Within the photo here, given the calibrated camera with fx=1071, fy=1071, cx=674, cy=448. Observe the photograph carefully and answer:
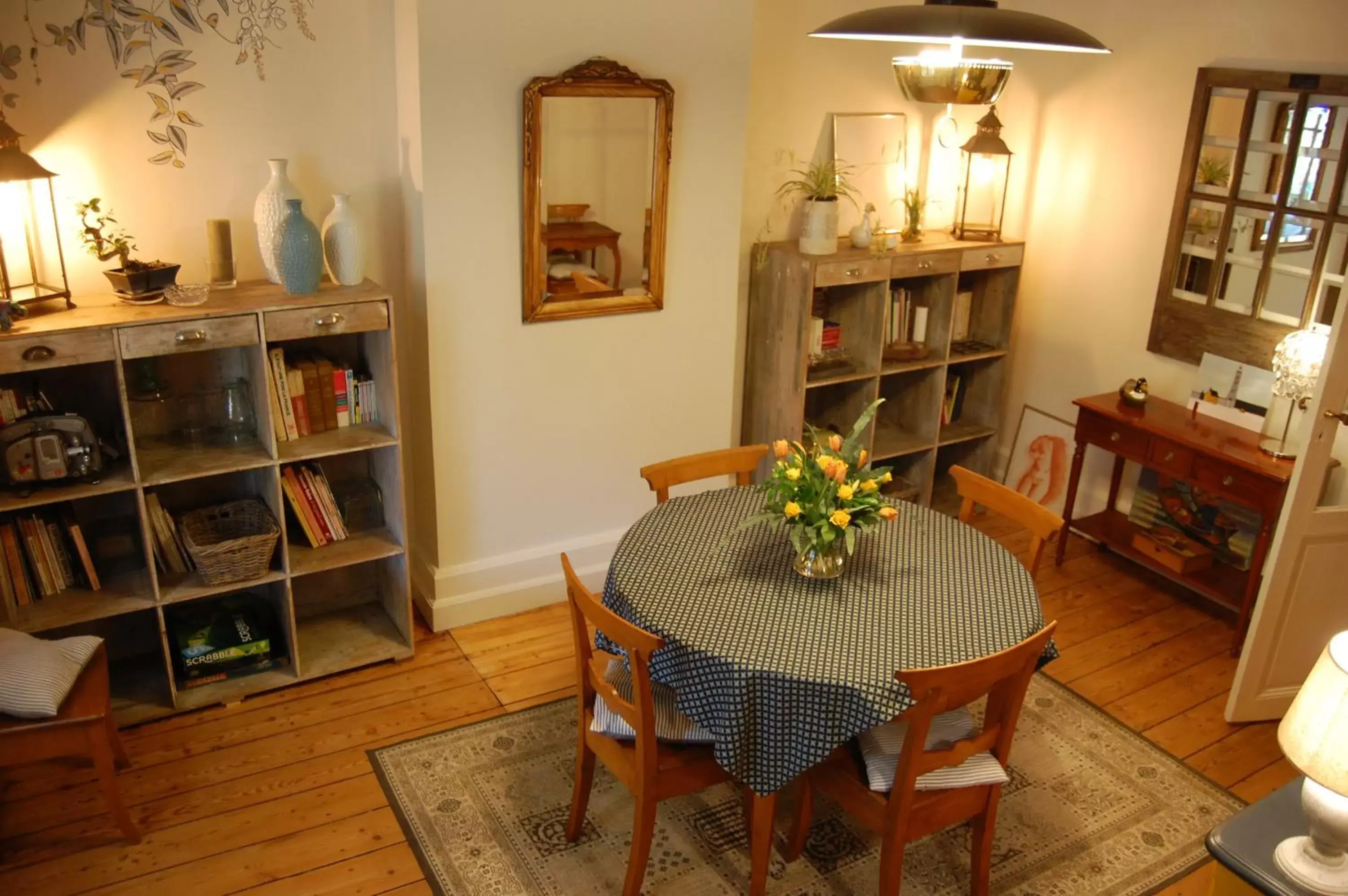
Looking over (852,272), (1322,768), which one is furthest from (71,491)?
(1322,768)

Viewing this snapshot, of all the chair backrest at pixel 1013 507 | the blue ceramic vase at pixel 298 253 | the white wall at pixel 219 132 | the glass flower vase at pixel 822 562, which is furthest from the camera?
the blue ceramic vase at pixel 298 253

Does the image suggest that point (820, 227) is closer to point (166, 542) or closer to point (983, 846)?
point (983, 846)

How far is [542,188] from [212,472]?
4.41 ft

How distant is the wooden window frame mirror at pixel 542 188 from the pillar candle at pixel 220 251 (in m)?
0.90

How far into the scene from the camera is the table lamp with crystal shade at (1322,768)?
185 cm

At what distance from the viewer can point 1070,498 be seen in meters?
4.43

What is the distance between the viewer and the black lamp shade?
1901mm

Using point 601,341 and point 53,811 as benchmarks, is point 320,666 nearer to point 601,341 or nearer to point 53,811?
point 53,811

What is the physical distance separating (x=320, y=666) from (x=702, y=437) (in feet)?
5.32

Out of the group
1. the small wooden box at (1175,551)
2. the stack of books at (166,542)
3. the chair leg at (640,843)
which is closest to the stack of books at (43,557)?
the stack of books at (166,542)

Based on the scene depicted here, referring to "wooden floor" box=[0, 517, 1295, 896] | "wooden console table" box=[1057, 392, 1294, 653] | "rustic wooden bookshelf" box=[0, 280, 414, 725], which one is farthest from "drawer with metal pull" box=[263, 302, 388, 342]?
"wooden console table" box=[1057, 392, 1294, 653]

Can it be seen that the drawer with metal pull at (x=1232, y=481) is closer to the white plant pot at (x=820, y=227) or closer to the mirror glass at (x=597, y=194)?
the white plant pot at (x=820, y=227)

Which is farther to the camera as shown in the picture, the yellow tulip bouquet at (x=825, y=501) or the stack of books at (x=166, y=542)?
the stack of books at (x=166, y=542)

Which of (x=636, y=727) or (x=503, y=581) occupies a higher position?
(x=636, y=727)
